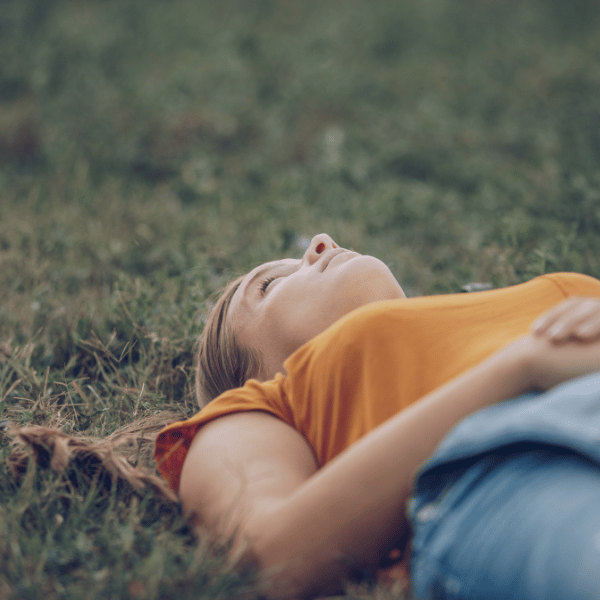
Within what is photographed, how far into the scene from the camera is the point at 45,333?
2.60 meters

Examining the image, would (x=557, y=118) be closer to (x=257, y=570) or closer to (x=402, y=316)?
(x=402, y=316)

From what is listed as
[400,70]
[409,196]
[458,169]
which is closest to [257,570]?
[409,196]

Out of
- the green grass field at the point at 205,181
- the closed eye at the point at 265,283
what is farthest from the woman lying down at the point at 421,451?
the closed eye at the point at 265,283

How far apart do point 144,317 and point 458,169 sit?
9.96 ft

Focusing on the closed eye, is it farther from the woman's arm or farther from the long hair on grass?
the woman's arm

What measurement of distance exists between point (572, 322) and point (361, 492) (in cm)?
54

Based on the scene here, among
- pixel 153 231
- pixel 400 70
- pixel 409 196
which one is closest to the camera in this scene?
pixel 153 231

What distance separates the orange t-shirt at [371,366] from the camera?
145cm

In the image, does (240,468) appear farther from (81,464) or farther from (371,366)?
(81,464)

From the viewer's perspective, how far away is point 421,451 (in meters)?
1.22

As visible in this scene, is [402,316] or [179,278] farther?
[179,278]

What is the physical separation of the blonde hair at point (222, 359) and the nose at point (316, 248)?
272 mm

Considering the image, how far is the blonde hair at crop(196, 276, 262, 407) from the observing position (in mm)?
1898

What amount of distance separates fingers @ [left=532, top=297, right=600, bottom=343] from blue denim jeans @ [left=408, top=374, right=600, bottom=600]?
3.9 inches
